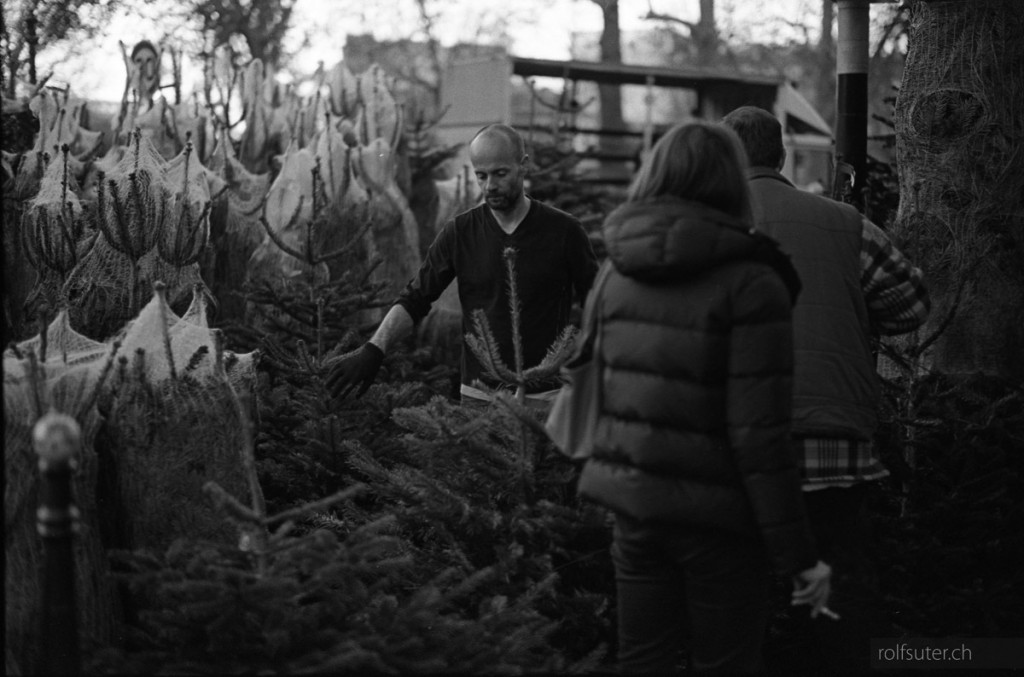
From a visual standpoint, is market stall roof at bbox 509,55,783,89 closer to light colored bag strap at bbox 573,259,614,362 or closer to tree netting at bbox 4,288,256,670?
tree netting at bbox 4,288,256,670

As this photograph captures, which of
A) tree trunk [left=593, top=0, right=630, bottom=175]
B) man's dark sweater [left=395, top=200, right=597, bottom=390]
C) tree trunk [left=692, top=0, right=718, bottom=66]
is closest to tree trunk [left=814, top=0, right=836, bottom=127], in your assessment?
tree trunk [left=692, top=0, right=718, bottom=66]

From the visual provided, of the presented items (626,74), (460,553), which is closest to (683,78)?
(626,74)

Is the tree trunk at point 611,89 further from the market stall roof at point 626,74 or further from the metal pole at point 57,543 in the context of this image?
the metal pole at point 57,543

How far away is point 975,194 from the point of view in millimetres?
5371

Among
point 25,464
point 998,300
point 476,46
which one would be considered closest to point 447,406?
point 25,464

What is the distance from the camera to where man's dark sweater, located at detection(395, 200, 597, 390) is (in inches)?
190

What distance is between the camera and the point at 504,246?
4.86 m

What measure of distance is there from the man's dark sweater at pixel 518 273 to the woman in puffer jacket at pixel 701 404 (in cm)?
170

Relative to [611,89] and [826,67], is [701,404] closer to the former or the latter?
[611,89]

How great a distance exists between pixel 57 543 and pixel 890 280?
8.22 feet

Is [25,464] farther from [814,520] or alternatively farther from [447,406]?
[814,520]

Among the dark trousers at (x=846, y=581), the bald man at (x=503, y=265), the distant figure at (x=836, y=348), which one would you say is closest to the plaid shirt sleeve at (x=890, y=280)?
the distant figure at (x=836, y=348)

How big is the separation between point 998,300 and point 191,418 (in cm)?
360

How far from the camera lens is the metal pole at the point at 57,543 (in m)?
2.70
